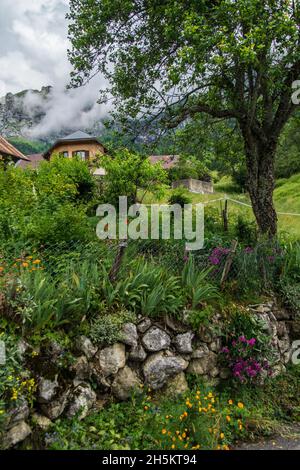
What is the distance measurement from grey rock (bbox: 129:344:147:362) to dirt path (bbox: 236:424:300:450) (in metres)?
1.62

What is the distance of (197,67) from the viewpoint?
703cm

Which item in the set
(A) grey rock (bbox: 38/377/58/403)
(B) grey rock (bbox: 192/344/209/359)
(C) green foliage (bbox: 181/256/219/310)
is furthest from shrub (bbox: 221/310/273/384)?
(A) grey rock (bbox: 38/377/58/403)

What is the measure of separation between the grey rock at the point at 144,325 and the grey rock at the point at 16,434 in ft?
6.23

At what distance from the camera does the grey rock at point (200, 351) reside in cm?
574

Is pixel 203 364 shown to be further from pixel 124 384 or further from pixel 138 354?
pixel 124 384

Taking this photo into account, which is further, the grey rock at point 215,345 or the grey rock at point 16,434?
the grey rock at point 215,345

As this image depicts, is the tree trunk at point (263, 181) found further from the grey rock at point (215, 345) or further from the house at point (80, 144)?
the house at point (80, 144)

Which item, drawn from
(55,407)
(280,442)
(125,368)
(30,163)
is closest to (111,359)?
(125,368)

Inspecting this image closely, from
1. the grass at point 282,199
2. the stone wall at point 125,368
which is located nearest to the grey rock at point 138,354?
Result: the stone wall at point 125,368

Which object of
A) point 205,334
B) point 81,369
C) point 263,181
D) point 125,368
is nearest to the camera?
point 81,369

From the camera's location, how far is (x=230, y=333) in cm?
607

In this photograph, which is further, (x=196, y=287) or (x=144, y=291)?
(x=196, y=287)

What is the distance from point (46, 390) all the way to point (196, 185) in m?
26.6
